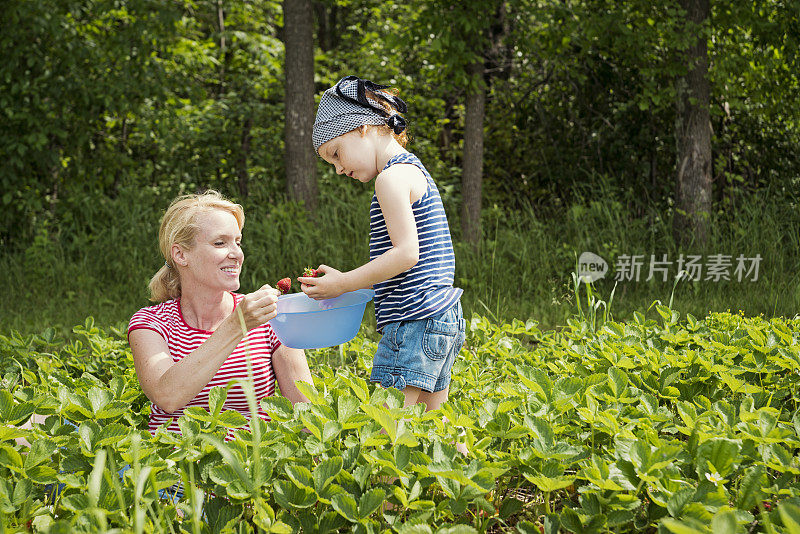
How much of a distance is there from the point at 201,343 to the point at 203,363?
1.14ft

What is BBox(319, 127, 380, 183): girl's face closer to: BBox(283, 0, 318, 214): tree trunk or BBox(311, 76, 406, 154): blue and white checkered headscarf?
BBox(311, 76, 406, 154): blue and white checkered headscarf

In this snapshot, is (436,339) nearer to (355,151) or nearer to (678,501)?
(355,151)

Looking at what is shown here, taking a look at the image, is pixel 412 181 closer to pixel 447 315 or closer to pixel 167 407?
pixel 447 315

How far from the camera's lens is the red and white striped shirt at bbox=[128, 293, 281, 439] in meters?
2.47

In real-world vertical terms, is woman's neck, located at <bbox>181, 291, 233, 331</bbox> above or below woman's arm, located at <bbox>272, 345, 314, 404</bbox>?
above

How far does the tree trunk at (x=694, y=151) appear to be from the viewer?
670 centimetres

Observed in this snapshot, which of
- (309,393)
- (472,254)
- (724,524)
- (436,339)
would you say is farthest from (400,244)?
(472,254)

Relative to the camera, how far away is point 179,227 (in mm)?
2510

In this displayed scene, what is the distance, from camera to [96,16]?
795cm

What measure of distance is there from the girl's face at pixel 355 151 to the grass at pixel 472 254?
2.63m

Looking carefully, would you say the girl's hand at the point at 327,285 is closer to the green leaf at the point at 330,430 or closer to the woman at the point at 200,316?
the woman at the point at 200,316

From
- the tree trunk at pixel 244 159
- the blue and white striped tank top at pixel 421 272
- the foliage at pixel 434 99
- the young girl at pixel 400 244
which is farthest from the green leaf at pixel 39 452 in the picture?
the tree trunk at pixel 244 159

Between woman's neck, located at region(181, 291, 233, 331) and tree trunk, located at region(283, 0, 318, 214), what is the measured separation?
16.0ft
